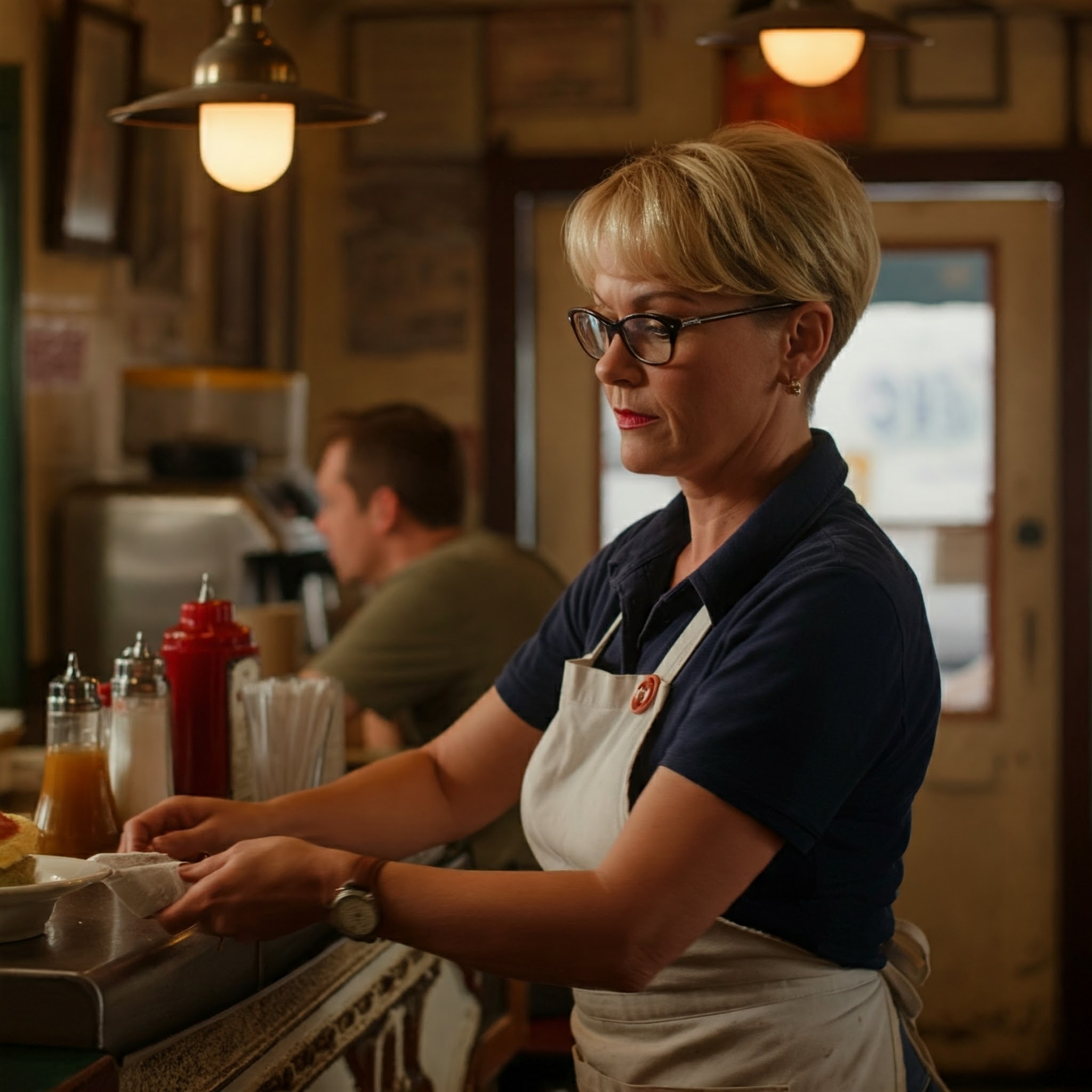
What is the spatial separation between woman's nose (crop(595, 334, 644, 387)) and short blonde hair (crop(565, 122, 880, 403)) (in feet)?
0.24

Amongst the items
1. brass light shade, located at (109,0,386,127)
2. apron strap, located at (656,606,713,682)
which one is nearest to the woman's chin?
apron strap, located at (656,606,713,682)

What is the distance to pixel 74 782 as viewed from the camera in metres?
1.61

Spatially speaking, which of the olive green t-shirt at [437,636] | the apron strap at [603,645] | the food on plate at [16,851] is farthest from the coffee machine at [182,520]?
the food on plate at [16,851]

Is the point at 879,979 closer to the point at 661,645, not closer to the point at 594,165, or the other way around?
the point at 661,645

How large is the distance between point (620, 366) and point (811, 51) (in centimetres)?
117

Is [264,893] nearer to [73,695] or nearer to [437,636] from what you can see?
[73,695]

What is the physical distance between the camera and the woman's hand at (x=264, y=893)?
1344mm

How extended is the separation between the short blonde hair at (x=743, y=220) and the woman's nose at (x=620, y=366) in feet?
0.24

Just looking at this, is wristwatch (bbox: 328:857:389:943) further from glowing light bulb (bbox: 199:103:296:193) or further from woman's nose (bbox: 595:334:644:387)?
Answer: glowing light bulb (bbox: 199:103:296:193)

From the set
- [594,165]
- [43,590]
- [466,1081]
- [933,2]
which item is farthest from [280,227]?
[466,1081]

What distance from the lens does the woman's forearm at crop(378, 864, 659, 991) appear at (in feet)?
4.15

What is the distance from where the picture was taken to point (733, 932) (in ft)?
4.59

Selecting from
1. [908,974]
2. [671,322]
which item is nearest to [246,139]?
[671,322]

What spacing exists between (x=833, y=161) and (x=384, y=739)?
59.1 inches
